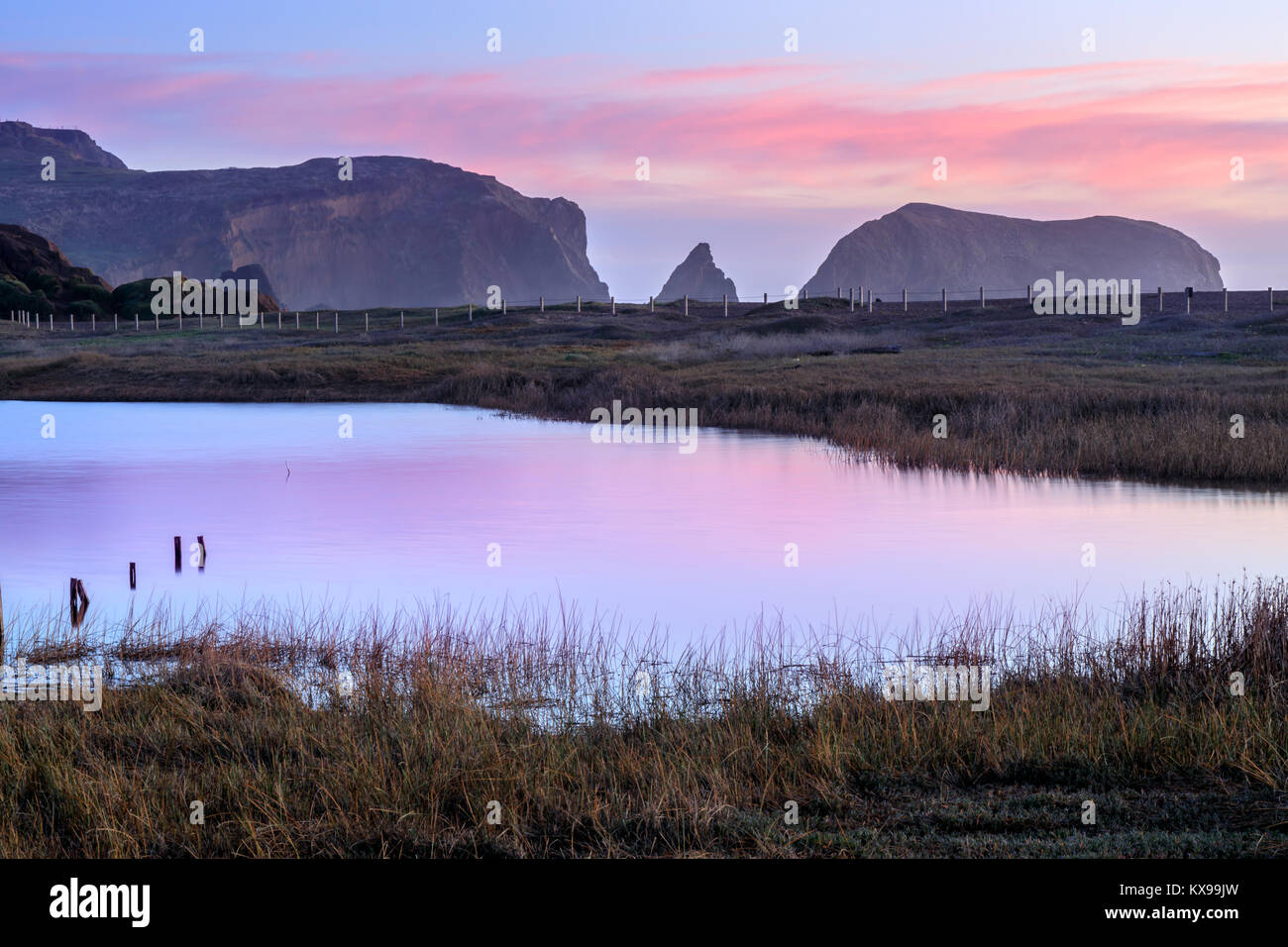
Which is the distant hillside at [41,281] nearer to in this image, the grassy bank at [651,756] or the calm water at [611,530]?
the calm water at [611,530]

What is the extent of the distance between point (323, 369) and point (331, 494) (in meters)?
28.3

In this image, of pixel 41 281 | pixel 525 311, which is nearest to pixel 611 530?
pixel 525 311

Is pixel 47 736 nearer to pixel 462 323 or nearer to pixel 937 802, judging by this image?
pixel 937 802

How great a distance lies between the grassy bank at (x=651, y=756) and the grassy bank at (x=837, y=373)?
1475cm

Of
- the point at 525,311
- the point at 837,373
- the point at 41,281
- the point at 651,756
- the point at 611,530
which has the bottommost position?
the point at 651,756

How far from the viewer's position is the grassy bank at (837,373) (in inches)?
1008

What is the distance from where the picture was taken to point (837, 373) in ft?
132

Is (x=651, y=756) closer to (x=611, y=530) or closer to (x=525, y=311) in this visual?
(x=611, y=530)

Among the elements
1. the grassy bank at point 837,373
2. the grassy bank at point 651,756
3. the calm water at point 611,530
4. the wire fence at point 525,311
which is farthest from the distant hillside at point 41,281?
the grassy bank at point 651,756

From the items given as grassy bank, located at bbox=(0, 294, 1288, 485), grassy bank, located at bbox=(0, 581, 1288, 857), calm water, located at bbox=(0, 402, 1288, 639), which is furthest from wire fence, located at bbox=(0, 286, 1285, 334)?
grassy bank, located at bbox=(0, 581, 1288, 857)

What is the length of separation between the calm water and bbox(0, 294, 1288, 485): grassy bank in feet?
5.04

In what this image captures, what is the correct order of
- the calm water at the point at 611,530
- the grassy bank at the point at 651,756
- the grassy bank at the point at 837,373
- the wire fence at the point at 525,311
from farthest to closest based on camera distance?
the wire fence at the point at 525,311 → the grassy bank at the point at 837,373 → the calm water at the point at 611,530 → the grassy bank at the point at 651,756

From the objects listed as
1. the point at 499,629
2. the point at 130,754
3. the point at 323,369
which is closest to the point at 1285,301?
the point at 323,369

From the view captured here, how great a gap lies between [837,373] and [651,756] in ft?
108
